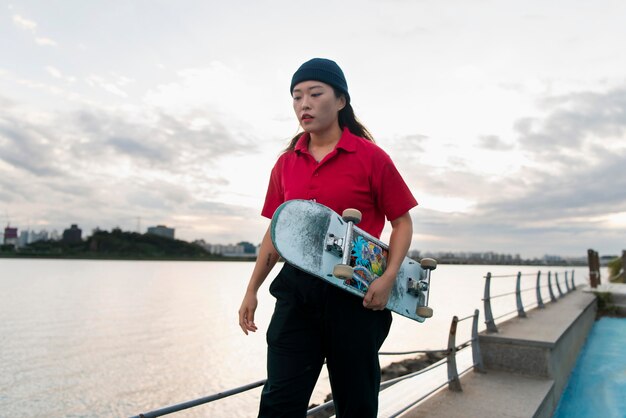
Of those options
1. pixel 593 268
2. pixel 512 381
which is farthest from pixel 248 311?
pixel 593 268

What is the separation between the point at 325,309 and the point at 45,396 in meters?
15.7

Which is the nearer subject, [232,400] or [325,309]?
[325,309]

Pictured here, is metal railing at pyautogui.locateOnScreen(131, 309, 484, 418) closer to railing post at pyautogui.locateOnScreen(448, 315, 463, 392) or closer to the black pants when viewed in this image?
railing post at pyautogui.locateOnScreen(448, 315, 463, 392)

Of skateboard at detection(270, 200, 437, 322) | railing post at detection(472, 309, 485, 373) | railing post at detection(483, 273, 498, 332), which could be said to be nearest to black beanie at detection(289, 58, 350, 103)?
skateboard at detection(270, 200, 437, 322)

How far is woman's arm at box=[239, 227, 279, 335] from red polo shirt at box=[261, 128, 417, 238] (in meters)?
0.28

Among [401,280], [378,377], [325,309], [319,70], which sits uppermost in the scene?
[319,70]

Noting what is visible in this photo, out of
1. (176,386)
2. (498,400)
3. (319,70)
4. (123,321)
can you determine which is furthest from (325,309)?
(123,321)

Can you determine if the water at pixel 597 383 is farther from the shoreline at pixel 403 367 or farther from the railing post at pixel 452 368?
the shoreline at pixel 403 367

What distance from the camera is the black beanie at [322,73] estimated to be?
1648mm

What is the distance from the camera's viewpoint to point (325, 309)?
151 cm

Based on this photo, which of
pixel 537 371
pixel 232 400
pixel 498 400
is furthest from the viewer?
pixel 232 400

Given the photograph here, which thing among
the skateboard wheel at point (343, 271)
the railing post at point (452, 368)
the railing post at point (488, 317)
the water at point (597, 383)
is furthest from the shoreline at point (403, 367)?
the skateboard wheel at point (343, 271)

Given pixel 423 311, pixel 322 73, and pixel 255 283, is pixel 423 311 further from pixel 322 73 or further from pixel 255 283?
pixel 322 73

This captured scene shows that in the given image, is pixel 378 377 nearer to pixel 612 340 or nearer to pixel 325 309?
pixel 325 309
